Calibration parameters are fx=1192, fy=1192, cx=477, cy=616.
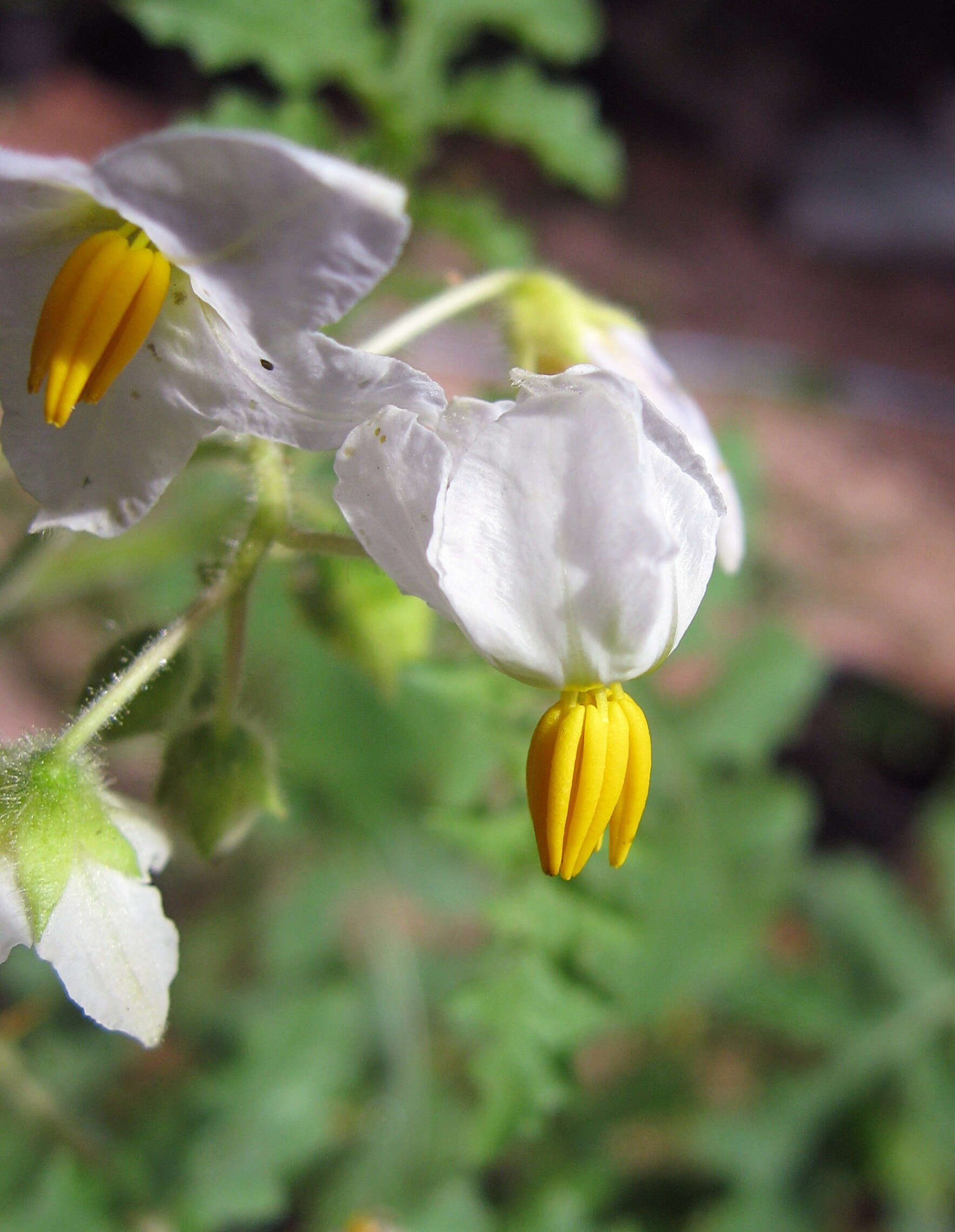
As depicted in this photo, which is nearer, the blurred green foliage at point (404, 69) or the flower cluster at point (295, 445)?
the flower cluster at point (295, 445)

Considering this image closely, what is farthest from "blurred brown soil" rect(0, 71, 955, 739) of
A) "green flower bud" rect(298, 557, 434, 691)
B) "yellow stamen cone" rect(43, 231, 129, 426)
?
"yellow stamen cone" rect(43, 231, 129, 426)

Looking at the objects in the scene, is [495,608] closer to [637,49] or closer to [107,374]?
[107,374]

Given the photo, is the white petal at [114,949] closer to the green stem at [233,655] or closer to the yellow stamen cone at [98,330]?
Result: the green stem at [233,655]

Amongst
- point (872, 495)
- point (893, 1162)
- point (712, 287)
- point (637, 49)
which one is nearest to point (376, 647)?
point (893, 1162)

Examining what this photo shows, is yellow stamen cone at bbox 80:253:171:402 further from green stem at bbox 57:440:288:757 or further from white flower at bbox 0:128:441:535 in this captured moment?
green stem at bbox 57:440:288:757

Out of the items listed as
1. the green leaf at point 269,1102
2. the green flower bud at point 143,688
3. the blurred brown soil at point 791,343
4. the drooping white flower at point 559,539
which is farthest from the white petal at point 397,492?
the blurred brown soil at point 791,343

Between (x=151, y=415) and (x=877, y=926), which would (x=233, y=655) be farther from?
(x=877, y=926)
